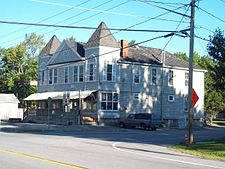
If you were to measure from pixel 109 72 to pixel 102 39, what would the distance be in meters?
3.74

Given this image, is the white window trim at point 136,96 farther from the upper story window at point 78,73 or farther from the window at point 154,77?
the upper story window at point 78,73

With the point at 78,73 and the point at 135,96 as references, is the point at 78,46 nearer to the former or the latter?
the point at 78,73

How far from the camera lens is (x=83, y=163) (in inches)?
536

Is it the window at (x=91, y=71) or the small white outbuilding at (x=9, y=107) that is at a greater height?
the window at (x=91, y=71)

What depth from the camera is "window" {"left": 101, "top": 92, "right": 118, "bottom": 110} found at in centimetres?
4730

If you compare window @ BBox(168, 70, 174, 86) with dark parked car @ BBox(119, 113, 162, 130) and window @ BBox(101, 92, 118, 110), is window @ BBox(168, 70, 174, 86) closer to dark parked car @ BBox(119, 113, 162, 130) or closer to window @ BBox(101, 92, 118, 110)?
window @ BBox(101, 92, 118, 110)

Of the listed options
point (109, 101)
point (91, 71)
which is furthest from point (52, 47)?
point (109, 101)

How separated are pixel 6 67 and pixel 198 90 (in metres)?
39.5

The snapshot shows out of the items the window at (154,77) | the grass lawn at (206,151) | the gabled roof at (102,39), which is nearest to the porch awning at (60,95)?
the gabled roof at (102,39)

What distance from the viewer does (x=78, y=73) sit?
1960 inches

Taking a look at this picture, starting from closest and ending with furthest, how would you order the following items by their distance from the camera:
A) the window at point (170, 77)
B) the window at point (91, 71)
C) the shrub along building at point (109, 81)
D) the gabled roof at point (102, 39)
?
the gabled roof at point (102, 39) < the shrub along building at point (109, 81) < the window at point (91, 71) < the window at point (170, 77)

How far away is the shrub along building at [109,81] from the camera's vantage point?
47.3 m

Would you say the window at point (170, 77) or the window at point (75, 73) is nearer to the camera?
the window at point (75, 73)

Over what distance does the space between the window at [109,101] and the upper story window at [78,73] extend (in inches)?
147
